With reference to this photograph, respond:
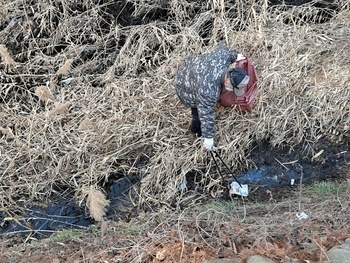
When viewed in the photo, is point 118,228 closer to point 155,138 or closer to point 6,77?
point 155,138

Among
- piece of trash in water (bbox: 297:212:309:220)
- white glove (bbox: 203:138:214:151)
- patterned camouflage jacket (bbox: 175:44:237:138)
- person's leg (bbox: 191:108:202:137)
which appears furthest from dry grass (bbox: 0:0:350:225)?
piece of trash in water (bbox: 297:212:309:220)

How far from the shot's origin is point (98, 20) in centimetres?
616

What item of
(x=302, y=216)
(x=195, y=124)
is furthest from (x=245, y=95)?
(x=302, y=216)

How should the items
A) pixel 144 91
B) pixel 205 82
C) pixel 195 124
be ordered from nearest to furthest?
pixel 205 82, pixel 195 124, pixel 144 91

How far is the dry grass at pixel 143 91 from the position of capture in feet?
15.7

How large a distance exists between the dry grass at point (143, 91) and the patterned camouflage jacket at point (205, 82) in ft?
2.27

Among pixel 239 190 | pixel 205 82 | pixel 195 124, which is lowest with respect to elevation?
pixel 239 190

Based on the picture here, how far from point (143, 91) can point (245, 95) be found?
126cm

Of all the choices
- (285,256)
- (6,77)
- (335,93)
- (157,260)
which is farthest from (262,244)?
(6,77)

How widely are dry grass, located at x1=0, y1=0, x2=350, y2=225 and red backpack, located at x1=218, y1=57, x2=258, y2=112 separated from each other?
0.19 metres

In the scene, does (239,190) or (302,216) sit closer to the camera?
(302,216)

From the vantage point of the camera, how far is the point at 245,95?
4.60m

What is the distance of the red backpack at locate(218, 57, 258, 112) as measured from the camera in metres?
4.43

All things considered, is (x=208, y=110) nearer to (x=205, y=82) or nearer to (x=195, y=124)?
(x=205, y=82)
